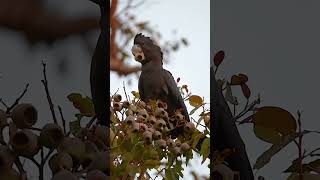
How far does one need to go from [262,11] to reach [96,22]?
0.23 m

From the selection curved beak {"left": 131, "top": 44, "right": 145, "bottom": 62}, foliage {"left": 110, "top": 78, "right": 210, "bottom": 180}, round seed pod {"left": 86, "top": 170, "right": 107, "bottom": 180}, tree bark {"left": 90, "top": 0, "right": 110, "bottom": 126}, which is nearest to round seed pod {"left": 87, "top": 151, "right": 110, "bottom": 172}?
round seed pod {"left": 86, "top": 170, "right": 107, "bottom": 180}

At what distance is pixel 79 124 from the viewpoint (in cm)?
49

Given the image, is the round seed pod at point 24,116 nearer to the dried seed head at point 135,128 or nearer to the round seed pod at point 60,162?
the round seed pod at point 60,162

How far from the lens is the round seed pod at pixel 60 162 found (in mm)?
374

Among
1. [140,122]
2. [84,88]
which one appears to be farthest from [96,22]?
[140,122]

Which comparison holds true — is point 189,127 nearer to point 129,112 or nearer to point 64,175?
point 129,112

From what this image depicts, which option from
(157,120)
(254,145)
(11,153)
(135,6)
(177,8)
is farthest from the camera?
(135,6)

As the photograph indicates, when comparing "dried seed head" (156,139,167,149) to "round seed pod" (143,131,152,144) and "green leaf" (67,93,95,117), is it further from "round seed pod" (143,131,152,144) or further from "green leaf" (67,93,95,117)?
"green leaf" (67,93,95,117)

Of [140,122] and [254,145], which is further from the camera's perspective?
[140,122]

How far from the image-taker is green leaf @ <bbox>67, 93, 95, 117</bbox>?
0.52 metres

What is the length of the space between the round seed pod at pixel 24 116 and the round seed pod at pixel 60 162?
3cm

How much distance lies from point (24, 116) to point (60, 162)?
5 centimetres

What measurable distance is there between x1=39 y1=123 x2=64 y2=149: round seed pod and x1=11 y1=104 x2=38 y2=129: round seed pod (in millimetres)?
13

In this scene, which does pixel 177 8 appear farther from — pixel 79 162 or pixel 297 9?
pixel 79 162
